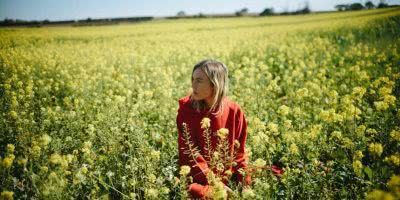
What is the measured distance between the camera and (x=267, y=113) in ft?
15.3

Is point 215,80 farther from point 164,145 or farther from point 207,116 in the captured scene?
point 164,145

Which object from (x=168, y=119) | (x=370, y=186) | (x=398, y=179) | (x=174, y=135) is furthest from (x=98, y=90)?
(x=398, y=179)

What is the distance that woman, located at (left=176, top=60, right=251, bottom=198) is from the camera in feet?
9.28

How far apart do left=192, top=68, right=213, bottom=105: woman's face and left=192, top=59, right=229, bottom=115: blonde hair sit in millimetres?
33

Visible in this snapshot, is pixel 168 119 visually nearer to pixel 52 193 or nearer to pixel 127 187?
pixel 127 187

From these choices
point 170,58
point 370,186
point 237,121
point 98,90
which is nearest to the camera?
point 370,186

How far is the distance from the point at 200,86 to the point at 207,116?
33cm

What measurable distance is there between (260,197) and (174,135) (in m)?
1.97

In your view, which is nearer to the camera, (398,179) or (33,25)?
(398,179)

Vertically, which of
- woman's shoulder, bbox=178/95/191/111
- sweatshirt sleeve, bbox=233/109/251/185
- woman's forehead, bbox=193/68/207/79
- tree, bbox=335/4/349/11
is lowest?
sweatshirt sleeve, bbox=233/109/251/185

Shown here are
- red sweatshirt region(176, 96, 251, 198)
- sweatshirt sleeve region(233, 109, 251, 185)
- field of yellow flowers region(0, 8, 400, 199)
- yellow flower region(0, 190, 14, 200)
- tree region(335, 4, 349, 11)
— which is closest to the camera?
yellow flower region(0, 190, 14, 200)

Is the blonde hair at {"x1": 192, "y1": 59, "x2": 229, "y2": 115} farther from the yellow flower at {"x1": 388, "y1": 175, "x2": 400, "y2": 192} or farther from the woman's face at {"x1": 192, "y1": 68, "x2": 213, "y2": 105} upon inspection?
the yellow flower at {"x1": 388, "y1": 175, "x2": 400, "y2": 192}

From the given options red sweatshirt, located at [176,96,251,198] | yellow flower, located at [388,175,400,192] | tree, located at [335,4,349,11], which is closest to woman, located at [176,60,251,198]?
red sweatshirt, located at [176,96,251,198]

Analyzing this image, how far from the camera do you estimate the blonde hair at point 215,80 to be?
286 centimetres
